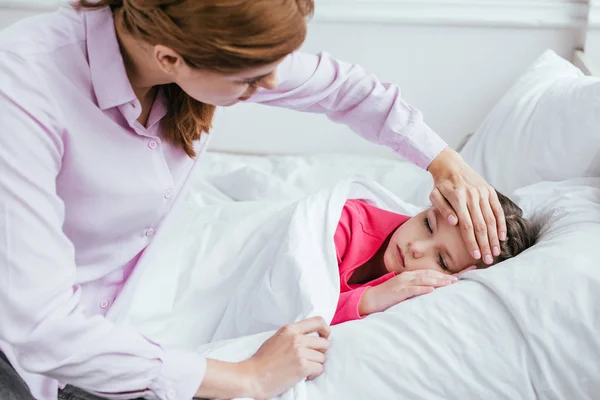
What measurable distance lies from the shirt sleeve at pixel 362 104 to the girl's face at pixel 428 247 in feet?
0.41

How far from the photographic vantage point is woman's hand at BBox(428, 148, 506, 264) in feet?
3.92

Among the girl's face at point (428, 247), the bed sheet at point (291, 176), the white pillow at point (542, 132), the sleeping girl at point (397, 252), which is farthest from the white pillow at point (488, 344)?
the bed sheet at point (291, 176)

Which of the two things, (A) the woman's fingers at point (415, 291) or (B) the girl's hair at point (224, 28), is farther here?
(A) the woman's fingers at point (415, 291)

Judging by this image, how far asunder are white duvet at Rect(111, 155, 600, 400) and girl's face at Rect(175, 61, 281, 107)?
0.32 m

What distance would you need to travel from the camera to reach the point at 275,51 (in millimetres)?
791

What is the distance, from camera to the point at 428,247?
4.43 ft

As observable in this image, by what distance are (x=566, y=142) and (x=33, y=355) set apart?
42.5 inches

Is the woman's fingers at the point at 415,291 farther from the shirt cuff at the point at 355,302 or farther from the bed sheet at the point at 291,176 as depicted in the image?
the bed sheet at the point at 291,176

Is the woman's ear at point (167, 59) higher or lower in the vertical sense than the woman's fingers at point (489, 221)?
higher

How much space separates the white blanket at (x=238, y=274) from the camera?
3.99 feet

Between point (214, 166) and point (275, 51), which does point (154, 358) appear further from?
point (214, 166)

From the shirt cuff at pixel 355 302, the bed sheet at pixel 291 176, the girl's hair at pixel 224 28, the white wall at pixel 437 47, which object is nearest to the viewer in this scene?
the girl's hair at pixel 224 28

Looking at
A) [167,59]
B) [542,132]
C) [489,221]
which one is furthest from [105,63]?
[542,132]

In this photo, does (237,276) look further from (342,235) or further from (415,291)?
(415,291)
